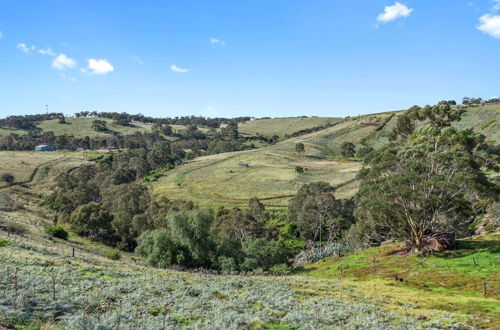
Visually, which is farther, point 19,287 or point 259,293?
point 259,293

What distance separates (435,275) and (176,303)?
87.1ft

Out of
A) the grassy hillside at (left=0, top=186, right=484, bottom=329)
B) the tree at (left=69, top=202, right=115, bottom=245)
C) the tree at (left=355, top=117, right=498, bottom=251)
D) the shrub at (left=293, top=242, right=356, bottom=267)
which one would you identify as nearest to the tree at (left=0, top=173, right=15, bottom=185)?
the tree at (left=69, top=202, right=115, bottom=245)

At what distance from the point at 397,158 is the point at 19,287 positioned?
4735 cm

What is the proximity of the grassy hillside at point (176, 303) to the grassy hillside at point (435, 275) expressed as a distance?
2.41ft

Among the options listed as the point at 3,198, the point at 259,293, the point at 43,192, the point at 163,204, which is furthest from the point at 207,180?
the point at 259,293

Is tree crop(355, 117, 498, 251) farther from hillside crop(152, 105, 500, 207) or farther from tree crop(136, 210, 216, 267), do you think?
hillside crop(152, 105, 500, 207)

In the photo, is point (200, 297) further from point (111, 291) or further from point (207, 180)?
point (207, 180)

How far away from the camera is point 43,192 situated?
10531 cm

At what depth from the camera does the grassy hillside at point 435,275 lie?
77.8 ft

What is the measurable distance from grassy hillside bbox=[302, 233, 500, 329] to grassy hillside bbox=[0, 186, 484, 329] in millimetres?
734

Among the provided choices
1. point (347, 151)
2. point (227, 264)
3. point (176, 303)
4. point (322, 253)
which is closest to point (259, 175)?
point (347, 151)

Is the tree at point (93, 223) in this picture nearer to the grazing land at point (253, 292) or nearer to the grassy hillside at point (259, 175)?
the grazing land at point (253, 292)

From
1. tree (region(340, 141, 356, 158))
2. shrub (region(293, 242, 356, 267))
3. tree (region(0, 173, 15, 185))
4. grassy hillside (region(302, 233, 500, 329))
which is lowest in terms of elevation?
shrub (region(293, 242, 356, 267))

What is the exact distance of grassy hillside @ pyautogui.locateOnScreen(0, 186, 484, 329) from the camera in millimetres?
14000
